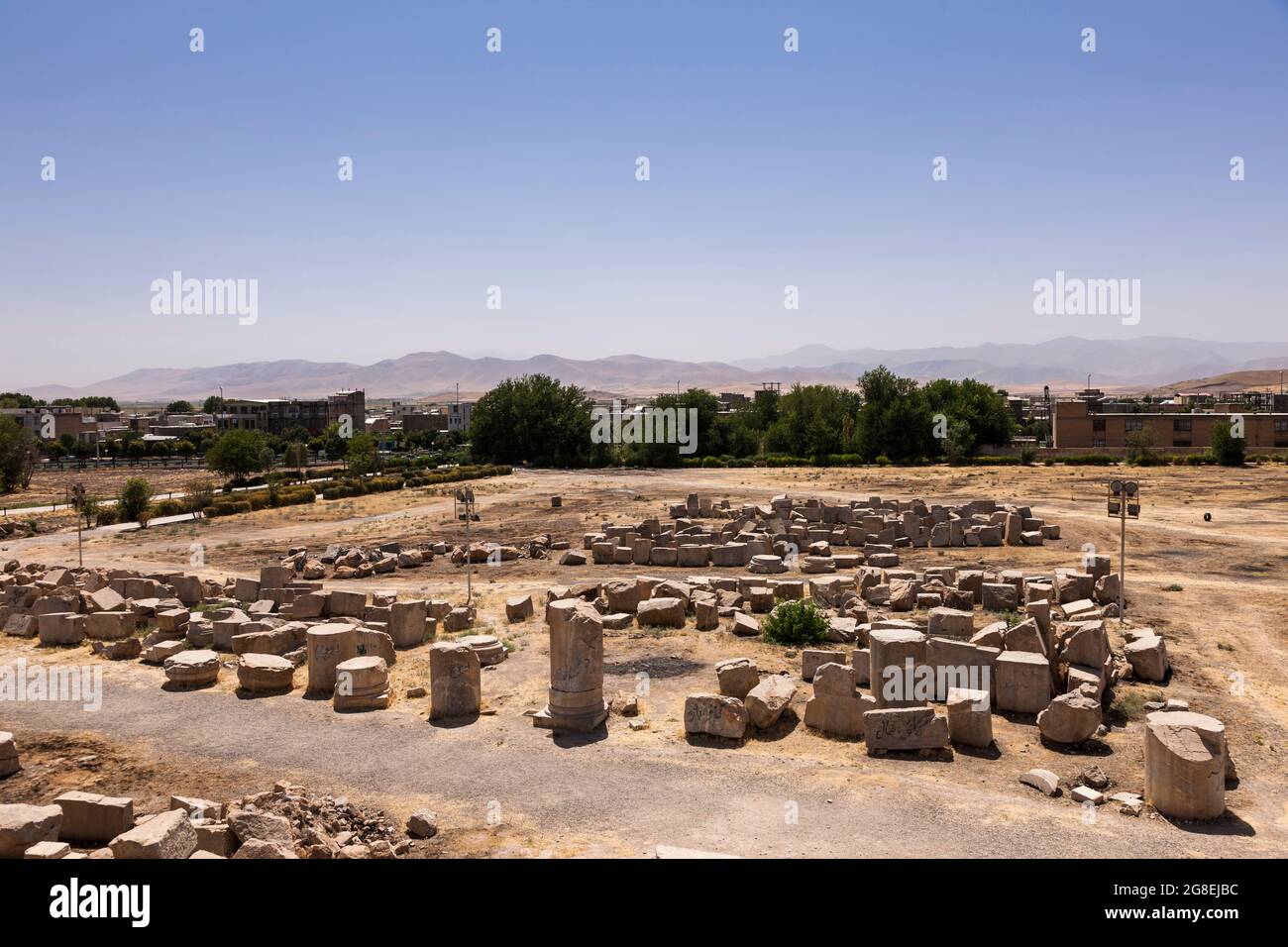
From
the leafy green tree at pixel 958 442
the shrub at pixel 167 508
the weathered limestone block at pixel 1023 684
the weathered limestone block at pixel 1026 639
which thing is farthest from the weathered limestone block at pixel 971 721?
the leafy green tree at pixel 958 442

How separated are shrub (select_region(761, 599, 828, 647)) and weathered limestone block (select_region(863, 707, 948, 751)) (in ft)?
17.4

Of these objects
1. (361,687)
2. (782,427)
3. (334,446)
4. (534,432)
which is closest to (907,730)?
(361,687)

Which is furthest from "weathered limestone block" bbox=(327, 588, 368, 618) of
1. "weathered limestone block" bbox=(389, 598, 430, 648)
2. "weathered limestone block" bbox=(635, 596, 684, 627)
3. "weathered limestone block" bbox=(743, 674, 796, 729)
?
"weathered limestone block" bbox=(743, 674, 796, 729)

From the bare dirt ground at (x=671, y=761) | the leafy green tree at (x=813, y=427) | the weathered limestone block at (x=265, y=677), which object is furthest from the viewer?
the leafy green tree at (x=813, y=427)

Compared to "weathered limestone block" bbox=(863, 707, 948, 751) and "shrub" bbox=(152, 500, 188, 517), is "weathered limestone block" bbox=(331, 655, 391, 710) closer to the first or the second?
"weathered limestone block" bbox=(863, 707, 948, 751)

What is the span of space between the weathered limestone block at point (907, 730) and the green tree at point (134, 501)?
38723mm

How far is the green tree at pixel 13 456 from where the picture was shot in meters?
59.1

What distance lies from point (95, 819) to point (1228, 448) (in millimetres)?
65475

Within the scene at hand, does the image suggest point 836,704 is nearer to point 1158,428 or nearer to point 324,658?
point 324,658

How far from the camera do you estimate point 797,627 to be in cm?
1741

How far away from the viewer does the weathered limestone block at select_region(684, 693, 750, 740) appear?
12.3 meters

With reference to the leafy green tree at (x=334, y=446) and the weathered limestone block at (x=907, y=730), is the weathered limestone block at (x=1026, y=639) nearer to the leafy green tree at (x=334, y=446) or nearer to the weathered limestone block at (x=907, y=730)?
the weathered limestone block at (x=907, y=730)
